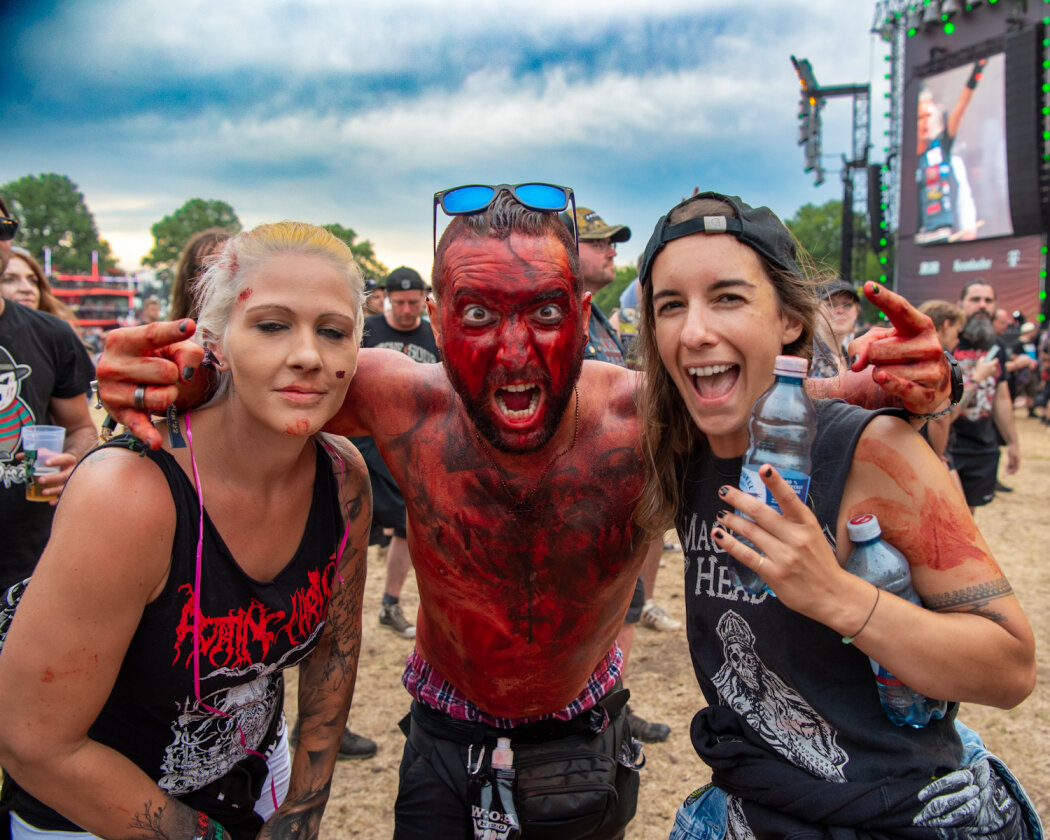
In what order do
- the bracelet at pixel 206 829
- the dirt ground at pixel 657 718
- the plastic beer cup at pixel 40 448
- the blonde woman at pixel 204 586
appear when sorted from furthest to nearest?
the dirt ground at pixel 657 718 → the plastic beer cup at pixel 40 448 → the bracelet at pixel 206 829 → the blonde woman at pixel 204 586

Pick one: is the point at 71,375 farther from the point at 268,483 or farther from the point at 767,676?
the point at 767,676

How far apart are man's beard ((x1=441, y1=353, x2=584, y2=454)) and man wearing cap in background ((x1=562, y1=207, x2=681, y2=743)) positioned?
213cm

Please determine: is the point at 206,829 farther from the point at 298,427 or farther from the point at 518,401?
the point at 518,401

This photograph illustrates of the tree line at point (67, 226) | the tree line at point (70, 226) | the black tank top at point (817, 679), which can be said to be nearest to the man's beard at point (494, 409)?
the black tank top at point (817, 679)

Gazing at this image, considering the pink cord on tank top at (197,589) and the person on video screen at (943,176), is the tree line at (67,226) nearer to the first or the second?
the person on video screen at (943,176)

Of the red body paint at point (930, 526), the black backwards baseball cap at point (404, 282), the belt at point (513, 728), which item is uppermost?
the black backwards baseball cap at point (404, 282)

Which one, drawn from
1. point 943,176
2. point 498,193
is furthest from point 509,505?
point 943,176

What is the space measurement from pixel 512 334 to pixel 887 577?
3.76 ft

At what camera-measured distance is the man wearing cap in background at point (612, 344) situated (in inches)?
163

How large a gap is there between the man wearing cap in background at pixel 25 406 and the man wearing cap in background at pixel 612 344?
2.70m

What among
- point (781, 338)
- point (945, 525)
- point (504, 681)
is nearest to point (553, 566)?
point (504, 681)

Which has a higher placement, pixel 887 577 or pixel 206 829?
pixel 887 577

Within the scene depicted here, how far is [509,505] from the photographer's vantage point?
229cm

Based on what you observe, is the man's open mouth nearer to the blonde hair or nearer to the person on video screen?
the blonde hair
